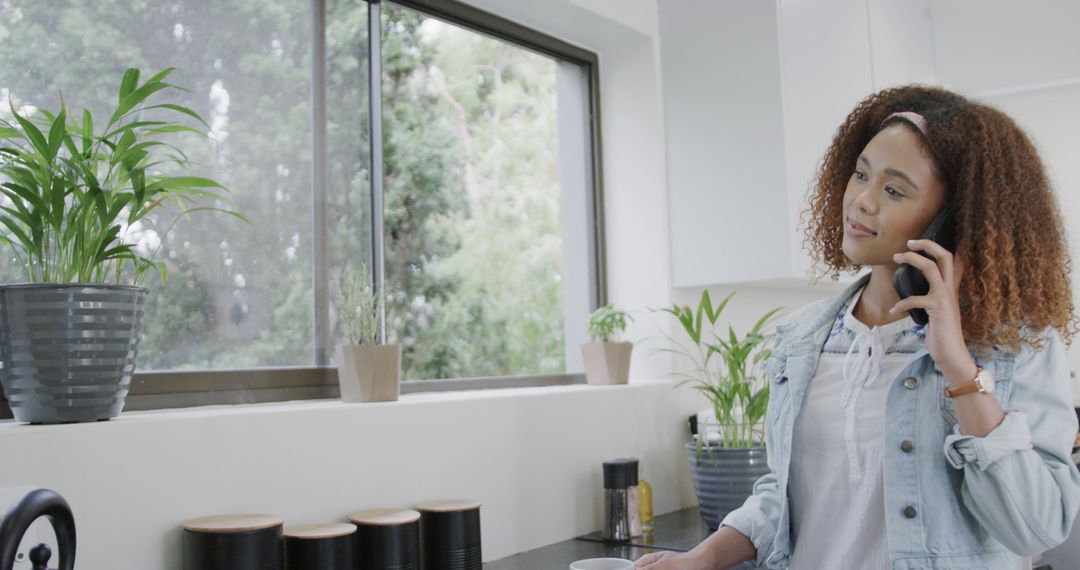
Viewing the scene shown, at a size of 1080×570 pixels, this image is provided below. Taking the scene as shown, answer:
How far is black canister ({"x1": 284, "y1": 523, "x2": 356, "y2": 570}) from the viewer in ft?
5.16

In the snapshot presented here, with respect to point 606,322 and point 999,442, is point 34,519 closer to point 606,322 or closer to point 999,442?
point 999,442

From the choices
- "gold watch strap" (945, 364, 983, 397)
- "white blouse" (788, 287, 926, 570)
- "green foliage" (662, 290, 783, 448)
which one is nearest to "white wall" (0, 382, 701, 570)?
"green foliage" (662, 290, 783, 448)

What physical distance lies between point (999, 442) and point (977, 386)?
7 cm

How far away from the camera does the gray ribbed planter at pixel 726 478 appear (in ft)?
7.52

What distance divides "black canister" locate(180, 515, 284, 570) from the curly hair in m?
1.07

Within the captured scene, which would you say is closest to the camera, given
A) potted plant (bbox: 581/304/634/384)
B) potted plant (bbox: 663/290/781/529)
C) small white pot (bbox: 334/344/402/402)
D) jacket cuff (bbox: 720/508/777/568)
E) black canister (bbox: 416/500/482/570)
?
jacket cuff (bbox: 720/508/777/568)

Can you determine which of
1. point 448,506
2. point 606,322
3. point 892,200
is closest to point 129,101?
point 448,506

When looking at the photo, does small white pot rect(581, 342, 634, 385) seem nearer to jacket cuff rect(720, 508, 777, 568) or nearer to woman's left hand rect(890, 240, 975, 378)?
jacket cuff rect(720, 508, 777, 568)

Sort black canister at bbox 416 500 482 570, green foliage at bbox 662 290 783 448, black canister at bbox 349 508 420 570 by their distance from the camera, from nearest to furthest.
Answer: black canister at bbox 349 508 420 570 < black canister at bbox 416 500 482 570 < green foliage at bbox 662 290 783 448

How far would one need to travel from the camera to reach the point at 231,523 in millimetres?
1503

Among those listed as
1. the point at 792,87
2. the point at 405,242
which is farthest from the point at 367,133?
the point at 792,87

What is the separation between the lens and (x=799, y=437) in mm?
1491

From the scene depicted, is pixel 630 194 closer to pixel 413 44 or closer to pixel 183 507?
Result: pixel 413 44

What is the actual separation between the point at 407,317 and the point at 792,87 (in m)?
1.25
